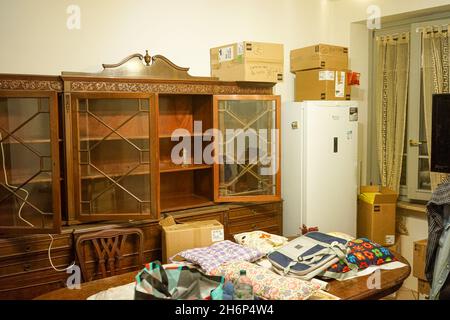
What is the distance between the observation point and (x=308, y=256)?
1987 millimetres

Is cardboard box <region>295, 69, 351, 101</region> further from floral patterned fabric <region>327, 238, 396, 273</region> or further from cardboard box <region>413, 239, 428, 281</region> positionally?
floral patterned fabric <region>327, 238, 396, 273</region>

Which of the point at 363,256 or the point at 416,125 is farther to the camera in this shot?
the point at 416,125

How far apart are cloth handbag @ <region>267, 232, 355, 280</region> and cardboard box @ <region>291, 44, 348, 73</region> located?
75.7 inches

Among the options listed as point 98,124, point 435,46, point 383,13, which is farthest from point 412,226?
point 98,124

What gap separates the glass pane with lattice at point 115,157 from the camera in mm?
2838

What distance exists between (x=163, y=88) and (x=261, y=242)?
1385mm

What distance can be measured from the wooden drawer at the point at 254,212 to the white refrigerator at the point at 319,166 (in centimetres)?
17

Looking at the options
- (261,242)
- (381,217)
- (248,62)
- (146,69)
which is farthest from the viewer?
(381,217)

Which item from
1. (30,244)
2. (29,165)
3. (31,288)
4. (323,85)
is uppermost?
(323,85)

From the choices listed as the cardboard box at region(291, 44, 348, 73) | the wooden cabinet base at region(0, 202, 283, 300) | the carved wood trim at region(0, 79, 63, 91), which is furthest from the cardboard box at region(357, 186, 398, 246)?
Answer: the carved wood trim at region(0, 79, 63, 91)

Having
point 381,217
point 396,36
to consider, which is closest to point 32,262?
point 381,217

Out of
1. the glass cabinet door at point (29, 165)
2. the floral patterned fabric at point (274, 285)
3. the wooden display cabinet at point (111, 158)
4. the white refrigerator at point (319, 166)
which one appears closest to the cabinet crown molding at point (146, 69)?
the wooden display cabinet at point (111, 158)

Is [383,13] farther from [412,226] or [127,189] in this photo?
[127,189]

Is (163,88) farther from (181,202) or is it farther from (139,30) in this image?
(181,202)
